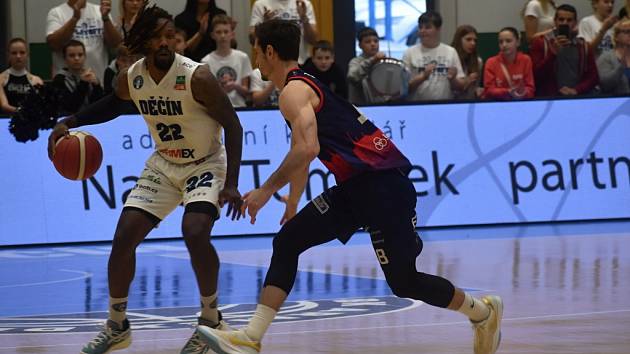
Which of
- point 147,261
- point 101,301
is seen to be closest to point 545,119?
point 147,261

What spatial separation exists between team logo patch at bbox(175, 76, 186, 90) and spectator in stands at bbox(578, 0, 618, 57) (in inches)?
417

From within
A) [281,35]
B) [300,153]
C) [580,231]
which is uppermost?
[281,35]

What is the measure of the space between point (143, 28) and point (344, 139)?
55.0 inches

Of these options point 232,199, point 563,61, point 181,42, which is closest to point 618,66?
point 563,61

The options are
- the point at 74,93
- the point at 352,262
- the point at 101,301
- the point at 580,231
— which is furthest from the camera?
the point at 580,231

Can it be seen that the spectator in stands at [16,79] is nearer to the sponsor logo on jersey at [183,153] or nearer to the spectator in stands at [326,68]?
the spectator in stands at [326,68]

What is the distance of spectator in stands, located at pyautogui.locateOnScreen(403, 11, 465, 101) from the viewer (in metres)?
16.1

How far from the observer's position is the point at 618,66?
16.7m

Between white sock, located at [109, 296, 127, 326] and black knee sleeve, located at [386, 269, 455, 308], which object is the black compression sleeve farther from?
black knee sleeve, located at [386, 269, 455, 308]

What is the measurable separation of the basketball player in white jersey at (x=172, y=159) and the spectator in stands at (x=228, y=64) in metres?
7.46

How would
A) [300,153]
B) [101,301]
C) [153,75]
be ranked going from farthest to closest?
[101,301], [153,75], [300,153]

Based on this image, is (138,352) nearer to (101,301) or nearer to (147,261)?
(101,301)

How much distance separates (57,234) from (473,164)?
5072mm

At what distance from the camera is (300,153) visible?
21.6 ft
